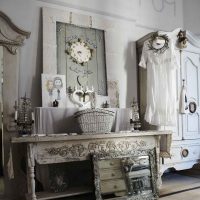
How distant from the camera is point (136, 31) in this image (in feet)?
13.3

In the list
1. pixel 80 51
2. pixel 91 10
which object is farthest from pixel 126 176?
pixel 91 10

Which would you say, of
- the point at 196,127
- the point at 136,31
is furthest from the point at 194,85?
the point at 136,31

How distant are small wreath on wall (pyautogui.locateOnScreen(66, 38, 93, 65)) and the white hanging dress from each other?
0.71 meters

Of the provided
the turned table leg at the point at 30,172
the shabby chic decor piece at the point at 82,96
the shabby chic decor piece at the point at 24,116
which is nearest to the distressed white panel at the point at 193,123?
the shabby chic decor piece at the point at 82,96

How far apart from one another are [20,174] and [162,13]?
3.17 meters

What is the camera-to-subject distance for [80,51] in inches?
135

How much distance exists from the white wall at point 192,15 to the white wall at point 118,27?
0.13 m

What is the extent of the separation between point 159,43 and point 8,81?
191 cm

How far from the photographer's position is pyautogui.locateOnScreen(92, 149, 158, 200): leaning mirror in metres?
2.80

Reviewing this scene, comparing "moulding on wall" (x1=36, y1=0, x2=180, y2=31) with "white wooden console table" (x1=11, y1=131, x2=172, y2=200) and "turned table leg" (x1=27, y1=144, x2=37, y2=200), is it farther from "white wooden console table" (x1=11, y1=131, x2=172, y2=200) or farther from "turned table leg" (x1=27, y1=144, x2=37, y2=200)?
"turned table leg" (x1=27, y1=144, x2=37, y2=200)

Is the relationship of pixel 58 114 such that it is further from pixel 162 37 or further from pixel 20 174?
pixel 162 37

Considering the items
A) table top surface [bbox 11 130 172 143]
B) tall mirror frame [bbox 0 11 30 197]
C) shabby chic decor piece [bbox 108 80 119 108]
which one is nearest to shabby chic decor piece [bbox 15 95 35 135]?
tall mirror frame [bbox 0 11 30 197]

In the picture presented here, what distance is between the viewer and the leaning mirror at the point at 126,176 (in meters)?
2.80

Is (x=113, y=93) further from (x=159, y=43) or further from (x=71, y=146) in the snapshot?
(x=71, y=146)
